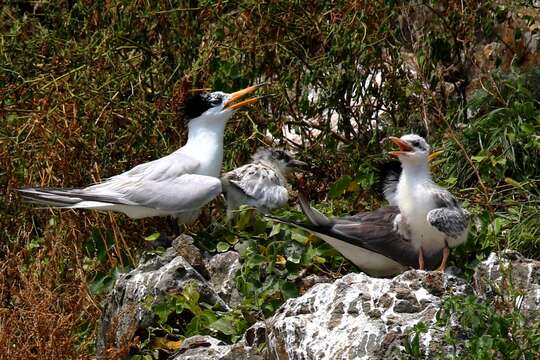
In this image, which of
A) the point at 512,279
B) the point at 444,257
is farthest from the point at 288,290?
the point at 512,279

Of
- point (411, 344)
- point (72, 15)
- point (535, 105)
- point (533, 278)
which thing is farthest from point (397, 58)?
point (411, 344)

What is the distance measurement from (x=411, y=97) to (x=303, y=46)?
2.53 ft

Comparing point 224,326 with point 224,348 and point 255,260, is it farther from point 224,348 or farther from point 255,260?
point 255,260

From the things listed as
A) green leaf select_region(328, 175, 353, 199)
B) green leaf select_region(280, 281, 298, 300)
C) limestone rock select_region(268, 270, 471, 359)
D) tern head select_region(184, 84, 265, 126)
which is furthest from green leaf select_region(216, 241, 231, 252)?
limestone rock select_region(268, 270, 471, 359)

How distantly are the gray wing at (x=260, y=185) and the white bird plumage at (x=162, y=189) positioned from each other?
0.15 metres

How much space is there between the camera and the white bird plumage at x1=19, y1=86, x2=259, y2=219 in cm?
760

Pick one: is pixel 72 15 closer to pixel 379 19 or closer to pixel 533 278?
pixel 379 19

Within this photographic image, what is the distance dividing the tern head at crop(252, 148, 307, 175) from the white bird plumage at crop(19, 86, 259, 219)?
0.48 m

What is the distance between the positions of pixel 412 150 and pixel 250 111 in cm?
178

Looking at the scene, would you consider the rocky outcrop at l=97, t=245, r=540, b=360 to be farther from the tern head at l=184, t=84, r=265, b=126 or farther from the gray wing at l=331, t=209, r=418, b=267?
the tern head at l=184, t=84, r=265, b=126

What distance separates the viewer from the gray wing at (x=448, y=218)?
690 centimetres

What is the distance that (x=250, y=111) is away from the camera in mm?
8750

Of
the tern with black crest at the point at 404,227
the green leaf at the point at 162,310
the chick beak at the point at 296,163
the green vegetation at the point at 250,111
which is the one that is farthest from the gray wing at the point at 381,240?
the chick beak at the point at 296,163

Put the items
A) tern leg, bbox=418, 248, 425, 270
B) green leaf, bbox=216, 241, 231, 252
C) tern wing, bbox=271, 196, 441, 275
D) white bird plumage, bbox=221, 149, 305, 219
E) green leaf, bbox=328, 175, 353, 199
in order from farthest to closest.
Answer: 1. green leaf, bbox=328, 175, 353, 199
2. white bird plumage, bbox=221, 149, 305, 219
3. green leaf, bbox=216, 241, 231, 252
4. tern wing, bbox=271, 196, 441, 275
5. tern leg, bbox=418, 248, 425, 270
